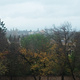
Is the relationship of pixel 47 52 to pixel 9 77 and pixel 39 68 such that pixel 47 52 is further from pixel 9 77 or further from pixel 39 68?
pixel 9 77

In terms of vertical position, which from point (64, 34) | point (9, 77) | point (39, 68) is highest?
point (64, 34)

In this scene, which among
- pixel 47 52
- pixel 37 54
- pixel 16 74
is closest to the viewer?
pixel 37 54

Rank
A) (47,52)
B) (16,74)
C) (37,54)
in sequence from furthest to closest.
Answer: (16,74)
(47,52)
(37,54)

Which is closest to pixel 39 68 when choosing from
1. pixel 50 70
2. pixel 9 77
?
pixel 50 70

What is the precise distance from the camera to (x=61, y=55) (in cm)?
1627

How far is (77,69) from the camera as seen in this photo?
1692 centimetres

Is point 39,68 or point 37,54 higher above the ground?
point 37,54

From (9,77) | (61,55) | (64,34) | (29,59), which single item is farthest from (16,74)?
(64,34)

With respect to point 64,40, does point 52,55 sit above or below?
below

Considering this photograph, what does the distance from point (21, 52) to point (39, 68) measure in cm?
248

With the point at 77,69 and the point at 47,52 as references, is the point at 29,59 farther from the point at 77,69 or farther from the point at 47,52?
the point at 77,69

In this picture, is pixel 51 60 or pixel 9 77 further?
pixel 9 77

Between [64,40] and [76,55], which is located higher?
[64,40]

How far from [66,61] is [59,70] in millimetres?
1337
